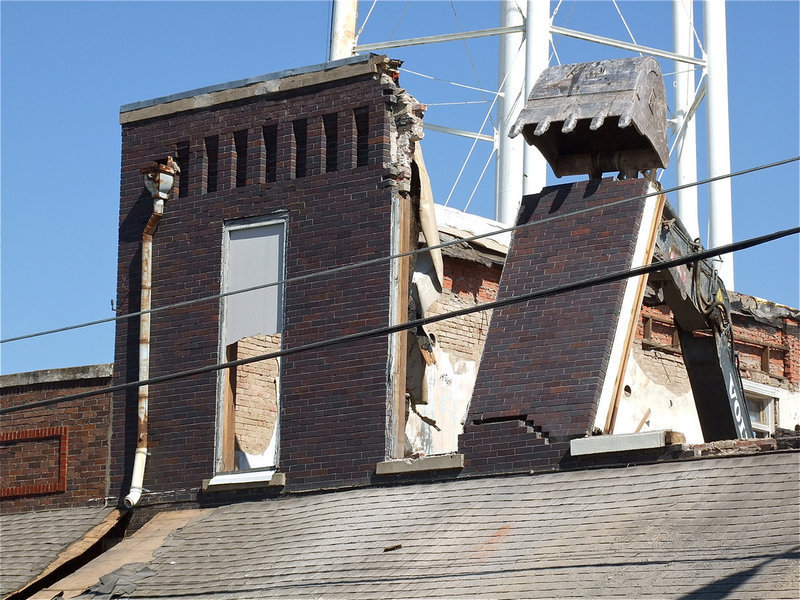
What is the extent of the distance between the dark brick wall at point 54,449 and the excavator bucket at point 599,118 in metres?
6.21

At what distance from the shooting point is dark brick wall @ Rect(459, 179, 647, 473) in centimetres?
1380

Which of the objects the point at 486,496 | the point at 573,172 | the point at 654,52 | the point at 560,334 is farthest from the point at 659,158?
the point at 654,52

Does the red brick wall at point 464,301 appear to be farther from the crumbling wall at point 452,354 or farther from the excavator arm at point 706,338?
the excavator arm at point 706,338

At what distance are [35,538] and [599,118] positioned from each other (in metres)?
8.02

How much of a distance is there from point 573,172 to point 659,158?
93 cm

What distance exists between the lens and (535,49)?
2456cm

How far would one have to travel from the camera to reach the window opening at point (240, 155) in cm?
1700

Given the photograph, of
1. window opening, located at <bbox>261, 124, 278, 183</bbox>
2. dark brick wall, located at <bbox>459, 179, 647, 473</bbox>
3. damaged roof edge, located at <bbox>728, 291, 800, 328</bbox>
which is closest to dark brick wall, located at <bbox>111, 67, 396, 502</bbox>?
window opening, located at <bbox>261, 124, 278, 183</bbox>

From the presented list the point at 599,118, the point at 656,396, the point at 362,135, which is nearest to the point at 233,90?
the point at 362,135

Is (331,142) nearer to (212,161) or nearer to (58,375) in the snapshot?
(212,161)

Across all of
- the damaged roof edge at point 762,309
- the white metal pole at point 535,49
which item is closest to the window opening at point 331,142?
the white metal pole at point 535,49

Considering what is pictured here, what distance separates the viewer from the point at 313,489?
15.2 m

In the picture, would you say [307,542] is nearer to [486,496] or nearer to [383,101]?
[486,496]

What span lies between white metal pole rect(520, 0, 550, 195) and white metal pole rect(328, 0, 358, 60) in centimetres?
310
